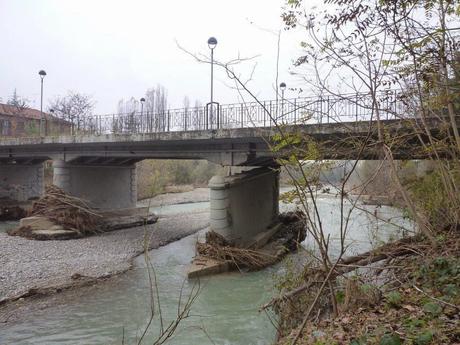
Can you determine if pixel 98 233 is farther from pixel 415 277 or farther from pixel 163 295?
pixel 415 277

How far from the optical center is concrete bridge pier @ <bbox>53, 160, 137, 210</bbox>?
Result: 21.5 meters

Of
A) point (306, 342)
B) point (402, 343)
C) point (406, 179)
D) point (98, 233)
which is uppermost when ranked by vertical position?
point (406, 179)

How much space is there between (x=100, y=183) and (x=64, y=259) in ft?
32.9

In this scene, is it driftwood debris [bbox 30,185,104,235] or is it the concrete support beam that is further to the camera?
the concrete support beam

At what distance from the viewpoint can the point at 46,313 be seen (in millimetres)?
8859

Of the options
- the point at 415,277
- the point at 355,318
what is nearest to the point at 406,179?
the point at 415,277

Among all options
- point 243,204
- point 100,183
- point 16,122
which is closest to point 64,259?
A: point 243,204

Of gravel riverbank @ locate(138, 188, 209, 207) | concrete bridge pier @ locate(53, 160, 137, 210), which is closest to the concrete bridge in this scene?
concrete bridge pier @ locate(53, 160, 137, 210)

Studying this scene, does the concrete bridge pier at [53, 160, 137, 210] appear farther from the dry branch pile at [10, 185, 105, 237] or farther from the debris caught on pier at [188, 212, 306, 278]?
the debris caught on pier at [188, 212, 306, 278]

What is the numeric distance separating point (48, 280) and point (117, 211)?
12.7m

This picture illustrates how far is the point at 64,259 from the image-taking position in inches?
542

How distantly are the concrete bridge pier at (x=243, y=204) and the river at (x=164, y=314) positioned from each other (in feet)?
7.68

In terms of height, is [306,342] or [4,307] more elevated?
[306,342]

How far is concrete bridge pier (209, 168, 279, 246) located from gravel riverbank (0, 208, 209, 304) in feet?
8.36
